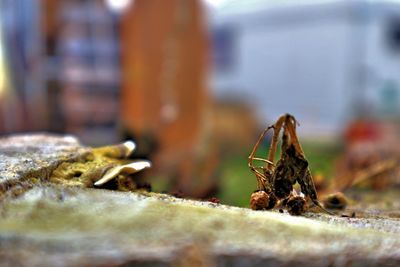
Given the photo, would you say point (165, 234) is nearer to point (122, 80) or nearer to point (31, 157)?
point (31, 157)

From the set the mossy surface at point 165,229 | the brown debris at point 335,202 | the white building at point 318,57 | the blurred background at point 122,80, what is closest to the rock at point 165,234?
the mossy surface at point 165,229

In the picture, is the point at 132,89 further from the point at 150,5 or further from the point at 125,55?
the point at 150,5

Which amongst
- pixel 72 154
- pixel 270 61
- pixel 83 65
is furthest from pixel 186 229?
pixel 270 61

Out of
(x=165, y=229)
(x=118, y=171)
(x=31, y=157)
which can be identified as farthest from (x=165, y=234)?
(x=31, y=157)

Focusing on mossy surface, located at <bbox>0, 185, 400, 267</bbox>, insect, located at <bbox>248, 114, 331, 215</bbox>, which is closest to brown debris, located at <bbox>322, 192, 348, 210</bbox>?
insect, located at <bbox>248, 114, 331, 215</bbox>

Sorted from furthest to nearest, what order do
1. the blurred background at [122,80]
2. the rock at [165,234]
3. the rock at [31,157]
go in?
the blurred background at [122,80]
the rock at [31,157]
the rock at [165,234]

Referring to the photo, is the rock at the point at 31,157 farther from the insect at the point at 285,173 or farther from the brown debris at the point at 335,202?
the brown debris at the point at 335,202

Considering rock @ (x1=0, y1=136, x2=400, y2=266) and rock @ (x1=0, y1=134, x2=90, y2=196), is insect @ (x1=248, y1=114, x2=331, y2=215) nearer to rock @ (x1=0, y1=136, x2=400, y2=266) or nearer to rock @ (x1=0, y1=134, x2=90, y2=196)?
rock @ (x1=0, y1=136, x2=400, y2=266)
